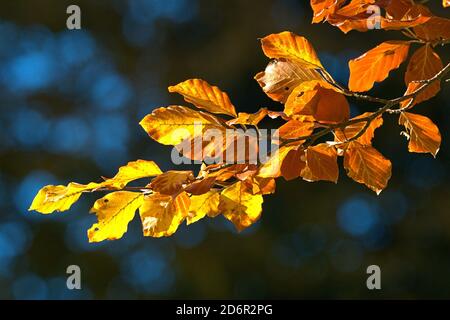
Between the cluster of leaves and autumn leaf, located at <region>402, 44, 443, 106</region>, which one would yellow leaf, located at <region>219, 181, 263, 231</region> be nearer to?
the cluster of leaves

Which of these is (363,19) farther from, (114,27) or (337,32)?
(114,27)

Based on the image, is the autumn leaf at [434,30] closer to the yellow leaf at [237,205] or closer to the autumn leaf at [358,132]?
the autumn leaf at [358,132]

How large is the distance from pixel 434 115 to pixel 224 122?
354 centimetres

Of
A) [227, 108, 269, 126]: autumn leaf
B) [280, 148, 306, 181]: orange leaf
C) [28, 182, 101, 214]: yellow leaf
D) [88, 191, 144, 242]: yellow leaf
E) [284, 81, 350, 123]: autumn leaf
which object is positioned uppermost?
[284, 81, 350, 123]: autumn leaf

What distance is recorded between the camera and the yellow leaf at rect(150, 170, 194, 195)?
1.57ft

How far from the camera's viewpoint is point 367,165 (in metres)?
0.56

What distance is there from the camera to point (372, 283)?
3535mm

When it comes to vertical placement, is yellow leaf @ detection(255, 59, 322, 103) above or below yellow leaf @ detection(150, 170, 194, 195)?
above

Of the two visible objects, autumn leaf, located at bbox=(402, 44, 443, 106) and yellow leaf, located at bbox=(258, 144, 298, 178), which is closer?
yellow leaf, located at bbox=(258, 144, 298, 178)

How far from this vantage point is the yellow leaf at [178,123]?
50 centimetres

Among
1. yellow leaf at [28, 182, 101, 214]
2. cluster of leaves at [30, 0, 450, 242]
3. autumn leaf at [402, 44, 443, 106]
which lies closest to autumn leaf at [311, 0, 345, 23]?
cluster of leaves at [30, 0, 450, 242]

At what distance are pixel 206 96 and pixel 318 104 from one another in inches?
3.4

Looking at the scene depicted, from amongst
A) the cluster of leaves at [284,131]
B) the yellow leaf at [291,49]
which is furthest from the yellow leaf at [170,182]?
the yellow leaf at [291,49]

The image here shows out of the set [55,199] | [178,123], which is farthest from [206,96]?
[55,199]
